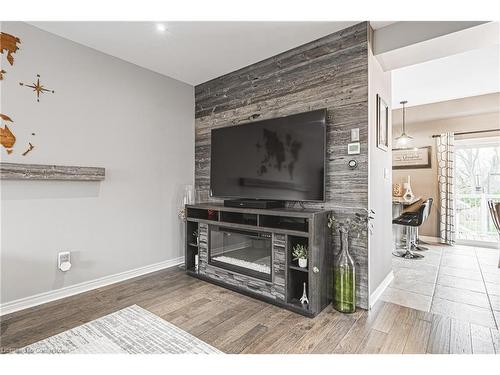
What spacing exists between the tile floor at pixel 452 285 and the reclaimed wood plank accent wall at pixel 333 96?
650 mm

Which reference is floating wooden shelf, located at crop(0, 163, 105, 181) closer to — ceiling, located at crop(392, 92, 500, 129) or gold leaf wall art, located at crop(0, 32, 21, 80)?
gold leaf wall art, located at crop(0, 32, 21, 80)

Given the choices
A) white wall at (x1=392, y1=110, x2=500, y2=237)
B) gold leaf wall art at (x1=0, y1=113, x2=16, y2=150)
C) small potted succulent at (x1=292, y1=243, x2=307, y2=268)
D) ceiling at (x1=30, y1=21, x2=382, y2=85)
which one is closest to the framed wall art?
white wall at (x1=392, y1=110, x2=500, y2=237)

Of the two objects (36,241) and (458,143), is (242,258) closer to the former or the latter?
(36,241)

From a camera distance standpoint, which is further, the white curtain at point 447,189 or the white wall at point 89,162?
the white curtain at point 447,189

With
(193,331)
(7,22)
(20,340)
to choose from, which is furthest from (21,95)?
(193,331)

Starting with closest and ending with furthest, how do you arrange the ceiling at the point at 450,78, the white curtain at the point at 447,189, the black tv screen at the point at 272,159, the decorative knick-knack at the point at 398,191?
the black tv screen at the point at 272,159, the ceiling at the point at 450,78, the white curtain at the point at 447,189, the decorative knick-knack at the point at 398,191

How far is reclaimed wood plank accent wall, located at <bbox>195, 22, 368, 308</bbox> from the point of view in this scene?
228cm

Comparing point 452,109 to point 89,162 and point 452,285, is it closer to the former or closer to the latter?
point 452,285

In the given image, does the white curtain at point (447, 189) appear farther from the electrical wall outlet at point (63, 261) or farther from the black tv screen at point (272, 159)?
the electrical wall outlet at point (63, 261)

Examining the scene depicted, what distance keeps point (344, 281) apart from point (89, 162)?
2618 millimetres

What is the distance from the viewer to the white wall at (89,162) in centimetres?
226

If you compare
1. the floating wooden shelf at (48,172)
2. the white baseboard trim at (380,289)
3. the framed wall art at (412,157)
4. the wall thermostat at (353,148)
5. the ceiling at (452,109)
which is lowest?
the white baseboard trim at (380,289)

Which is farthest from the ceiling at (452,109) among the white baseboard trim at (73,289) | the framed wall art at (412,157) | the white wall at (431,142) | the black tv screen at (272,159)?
the white baseboard trim at (73,289)

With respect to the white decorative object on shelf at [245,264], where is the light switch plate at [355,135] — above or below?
above
